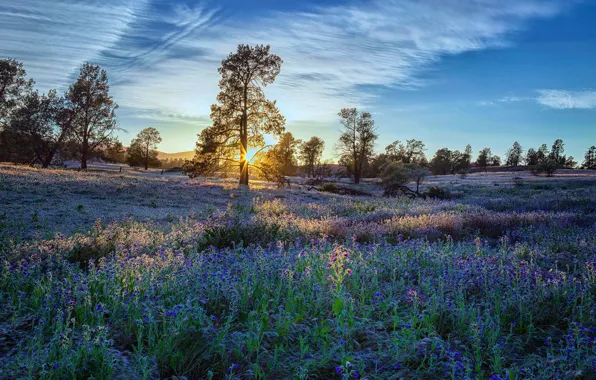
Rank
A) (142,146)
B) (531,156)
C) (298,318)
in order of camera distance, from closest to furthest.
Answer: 1. (298,318)
2. (142,146)
3. (531,156)

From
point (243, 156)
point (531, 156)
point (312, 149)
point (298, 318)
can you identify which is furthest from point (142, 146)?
point (531, 156)

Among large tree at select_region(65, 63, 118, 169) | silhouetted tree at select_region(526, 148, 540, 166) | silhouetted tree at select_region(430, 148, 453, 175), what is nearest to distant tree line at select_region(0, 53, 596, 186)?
large tree at select_region(65, 63, 118, 169)

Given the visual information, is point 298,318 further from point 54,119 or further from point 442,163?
point 442,163

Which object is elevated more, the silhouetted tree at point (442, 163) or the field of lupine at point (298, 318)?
the silhouetted tree at point (442, 163)

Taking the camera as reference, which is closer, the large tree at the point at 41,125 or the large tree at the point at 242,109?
the large tree at the point at 242,109

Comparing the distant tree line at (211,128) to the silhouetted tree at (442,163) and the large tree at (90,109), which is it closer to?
the large tree at (90,109)

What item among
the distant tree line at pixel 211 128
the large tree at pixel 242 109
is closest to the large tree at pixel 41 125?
the distant tree line at pixel 211 128

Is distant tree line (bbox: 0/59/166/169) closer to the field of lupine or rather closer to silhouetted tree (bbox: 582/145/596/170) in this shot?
the field of lupine

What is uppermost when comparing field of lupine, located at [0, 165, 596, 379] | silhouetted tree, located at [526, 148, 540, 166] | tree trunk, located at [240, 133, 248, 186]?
silhouetted tree, located at [526, 148, 540, 166]

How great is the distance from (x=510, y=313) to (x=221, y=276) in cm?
310

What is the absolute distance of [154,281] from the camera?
4.25 m

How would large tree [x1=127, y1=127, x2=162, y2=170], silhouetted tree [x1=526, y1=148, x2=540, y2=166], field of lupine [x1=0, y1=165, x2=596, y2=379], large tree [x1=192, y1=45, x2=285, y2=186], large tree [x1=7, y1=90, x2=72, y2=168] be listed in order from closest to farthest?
field of lupine [x1=0, y1=165, x2=596, y2=379]
large tree [x1=192, y1=45, x2=285, y2=186]
large tree [x1=7, y1=90, x2=72, y2=168]
large tree [x1=127, y1=127, x2=162, y2=170]
silhouetted tree [x1=526, y1=148, x2=540, y2=166]

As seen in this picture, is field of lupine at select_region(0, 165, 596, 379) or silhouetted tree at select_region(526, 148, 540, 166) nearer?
field of lupine at select_region(0, 165, 596, 379)

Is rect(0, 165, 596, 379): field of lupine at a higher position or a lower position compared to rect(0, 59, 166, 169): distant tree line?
lower
